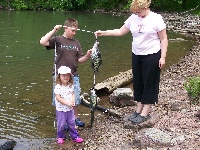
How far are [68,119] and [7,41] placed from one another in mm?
13026

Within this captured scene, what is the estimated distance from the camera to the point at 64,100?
255 inches

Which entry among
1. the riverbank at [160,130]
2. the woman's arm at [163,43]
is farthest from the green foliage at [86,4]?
the woman's arm at [163,43]

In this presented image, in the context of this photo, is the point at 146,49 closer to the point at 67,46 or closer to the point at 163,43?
the point at 163,43

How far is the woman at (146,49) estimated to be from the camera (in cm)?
626

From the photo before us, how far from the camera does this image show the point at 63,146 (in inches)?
261

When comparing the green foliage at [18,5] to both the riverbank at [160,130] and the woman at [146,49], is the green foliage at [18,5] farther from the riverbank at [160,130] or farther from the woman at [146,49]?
the woman at [146,49]

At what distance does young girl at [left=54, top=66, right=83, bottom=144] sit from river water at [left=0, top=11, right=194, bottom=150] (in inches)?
19.3

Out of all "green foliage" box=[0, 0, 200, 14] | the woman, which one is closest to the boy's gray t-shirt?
the woman

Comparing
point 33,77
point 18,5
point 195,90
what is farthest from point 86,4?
point 195,90

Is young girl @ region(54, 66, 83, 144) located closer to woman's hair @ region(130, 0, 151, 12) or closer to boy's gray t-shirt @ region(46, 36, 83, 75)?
boy's gray t-shirt @ region(46, 36, 83, 75)

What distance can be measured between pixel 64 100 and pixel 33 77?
5.59 metres

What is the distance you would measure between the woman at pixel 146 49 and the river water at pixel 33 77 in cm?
167

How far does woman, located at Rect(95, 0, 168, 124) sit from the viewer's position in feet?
20.5

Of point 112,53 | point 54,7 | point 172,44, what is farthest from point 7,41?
point 54,7
